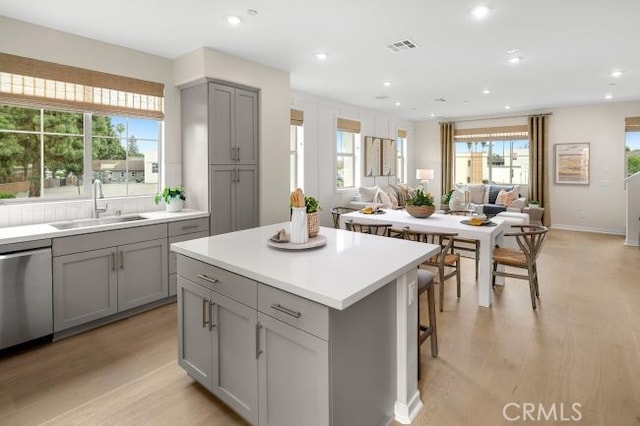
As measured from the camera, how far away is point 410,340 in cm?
200

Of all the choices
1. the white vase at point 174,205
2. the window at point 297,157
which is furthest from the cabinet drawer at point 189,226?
the window at point 297,157

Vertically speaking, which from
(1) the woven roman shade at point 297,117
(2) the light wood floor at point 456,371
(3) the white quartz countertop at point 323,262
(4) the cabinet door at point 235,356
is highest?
(1) the woven roman shade at point 297,117

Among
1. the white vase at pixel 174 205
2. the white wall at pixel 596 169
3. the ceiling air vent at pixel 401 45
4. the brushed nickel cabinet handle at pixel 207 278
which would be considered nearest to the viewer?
the brushed nickel cabinet handle at pixel 207 278

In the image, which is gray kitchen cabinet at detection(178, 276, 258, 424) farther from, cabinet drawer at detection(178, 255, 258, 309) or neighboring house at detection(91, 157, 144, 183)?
neighboring house at detection(91, 157, 144, 183)

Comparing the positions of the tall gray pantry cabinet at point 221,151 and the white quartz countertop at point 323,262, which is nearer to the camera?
the white quartz countertop at point 323,262

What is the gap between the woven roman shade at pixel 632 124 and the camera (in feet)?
23.6

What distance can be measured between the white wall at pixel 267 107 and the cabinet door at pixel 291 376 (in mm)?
2989

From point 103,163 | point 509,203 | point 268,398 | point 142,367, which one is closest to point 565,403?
point 268,398

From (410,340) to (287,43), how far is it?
315 cm

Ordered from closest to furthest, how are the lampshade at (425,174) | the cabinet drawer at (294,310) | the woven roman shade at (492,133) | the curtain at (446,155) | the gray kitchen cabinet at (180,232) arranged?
the cabinet drawer at (294,310)
the gray kitchen cabinet at (180,232)
the woven roman shade at (492,133)
the lampshade at (425,174)
the curtain at (446,155)

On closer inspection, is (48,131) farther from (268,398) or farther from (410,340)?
(410,340)

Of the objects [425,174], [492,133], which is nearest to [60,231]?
[425,174]

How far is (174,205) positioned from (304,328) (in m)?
2.90

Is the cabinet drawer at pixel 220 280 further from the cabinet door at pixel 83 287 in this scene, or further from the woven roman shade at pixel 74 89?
the woven roman shade at pixel 74 89
